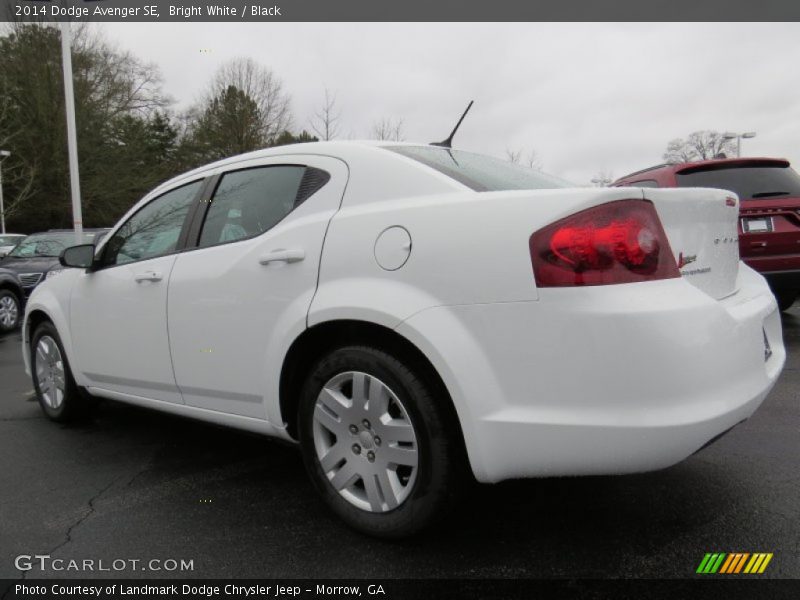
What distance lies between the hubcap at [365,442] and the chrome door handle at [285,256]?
50 centimetres

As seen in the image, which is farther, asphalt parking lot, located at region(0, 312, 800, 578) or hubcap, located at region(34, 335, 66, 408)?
hubcap, located at region(34, 335, 66, 408)

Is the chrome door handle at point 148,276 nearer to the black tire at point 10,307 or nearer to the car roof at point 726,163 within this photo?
the car roof at point 726,163

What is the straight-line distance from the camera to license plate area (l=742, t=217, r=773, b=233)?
527 centimetres

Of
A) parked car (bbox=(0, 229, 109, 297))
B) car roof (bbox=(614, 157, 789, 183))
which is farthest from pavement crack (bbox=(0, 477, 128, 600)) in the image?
parked car (bbox=(0, 229, 109, 297))

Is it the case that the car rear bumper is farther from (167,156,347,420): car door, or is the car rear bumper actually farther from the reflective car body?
(167,156,347,420): car door

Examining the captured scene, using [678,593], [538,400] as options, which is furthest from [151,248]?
[678,593]

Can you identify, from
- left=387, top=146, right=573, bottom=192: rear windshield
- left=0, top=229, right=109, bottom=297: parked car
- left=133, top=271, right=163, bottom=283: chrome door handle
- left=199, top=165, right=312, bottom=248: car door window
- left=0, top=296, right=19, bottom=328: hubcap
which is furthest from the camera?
left=0, top=229, right=109, bottom=297: parked car

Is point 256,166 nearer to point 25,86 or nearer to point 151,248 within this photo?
point 151,248

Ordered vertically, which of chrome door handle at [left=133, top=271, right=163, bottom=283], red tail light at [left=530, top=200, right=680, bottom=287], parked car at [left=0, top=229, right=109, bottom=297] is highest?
red tail light at [left=530, top=200, right=680, bottom=287]

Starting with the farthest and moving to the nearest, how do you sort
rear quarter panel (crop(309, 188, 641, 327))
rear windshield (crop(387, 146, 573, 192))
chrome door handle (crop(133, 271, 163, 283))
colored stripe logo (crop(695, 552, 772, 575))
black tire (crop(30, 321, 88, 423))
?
black tire (crop(30, 321, 88, 423)), chrome door handle (crop(133, 271, 163, 283)), rear windshield (crop(387, 146, 573, 192)), colored stripe logo (crop(695, 552, 772, 575)), rear quarter panel (crop(309, 188, 641, 327))

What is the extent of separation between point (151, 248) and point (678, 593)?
111 inches

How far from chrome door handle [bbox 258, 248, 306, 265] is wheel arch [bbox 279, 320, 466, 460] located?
0.97 ft

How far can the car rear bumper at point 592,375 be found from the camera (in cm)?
170

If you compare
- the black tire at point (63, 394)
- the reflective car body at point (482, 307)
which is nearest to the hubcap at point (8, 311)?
the black tire at point (63, 394)
